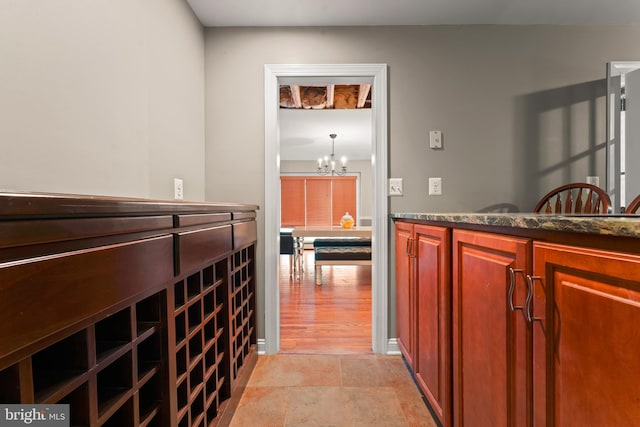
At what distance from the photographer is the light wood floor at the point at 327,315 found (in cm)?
235

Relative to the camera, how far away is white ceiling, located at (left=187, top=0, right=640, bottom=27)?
2016 millimetres

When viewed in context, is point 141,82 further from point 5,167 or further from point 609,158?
point 609,158

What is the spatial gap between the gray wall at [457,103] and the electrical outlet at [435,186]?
35 millimetres

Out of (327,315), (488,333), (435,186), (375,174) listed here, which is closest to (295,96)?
(375,174)

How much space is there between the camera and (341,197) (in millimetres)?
8180

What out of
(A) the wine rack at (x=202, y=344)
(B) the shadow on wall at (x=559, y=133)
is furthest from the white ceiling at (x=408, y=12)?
(A) the wine rack at (x=202, y=344)

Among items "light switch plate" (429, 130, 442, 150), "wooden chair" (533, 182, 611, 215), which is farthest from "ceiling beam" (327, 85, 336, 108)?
"wooden chair" (533, 182, 611, 215)

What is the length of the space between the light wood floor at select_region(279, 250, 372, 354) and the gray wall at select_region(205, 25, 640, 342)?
0.43 metres

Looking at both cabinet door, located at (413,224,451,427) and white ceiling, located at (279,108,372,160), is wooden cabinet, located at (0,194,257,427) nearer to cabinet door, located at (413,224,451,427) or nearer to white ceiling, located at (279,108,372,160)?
cabinet door, located at (413,224,451,427)

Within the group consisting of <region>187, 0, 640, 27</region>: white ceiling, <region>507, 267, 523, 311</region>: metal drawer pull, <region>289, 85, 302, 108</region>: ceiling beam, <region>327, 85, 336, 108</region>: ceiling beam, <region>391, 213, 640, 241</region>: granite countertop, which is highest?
<region>327, 85, 336, 108</region>: ceiling beam

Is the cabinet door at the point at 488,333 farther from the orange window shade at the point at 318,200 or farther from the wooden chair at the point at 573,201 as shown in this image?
Answer: the orange window shade at the point at 318,200

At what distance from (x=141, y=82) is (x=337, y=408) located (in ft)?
5.84

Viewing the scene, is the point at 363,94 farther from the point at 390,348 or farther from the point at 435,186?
the point at 390,348

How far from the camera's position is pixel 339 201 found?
8188 mm
